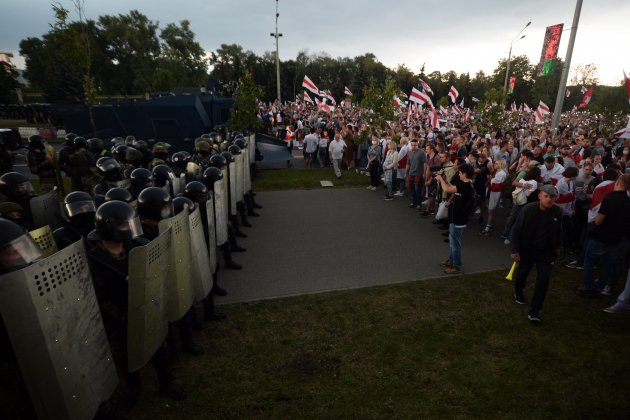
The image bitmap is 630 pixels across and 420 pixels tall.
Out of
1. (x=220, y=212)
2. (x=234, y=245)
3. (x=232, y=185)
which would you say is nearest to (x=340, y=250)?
(x=234, y=245)

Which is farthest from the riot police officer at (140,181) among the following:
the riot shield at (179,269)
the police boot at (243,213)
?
the police boot at (243,213)

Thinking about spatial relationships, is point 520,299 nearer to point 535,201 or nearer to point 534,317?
point 534,317

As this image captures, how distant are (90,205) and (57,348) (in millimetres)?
2177

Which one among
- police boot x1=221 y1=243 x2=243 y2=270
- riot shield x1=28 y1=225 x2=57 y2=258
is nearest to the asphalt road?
police boot x1=221 y1=243 x2=243 y2=270

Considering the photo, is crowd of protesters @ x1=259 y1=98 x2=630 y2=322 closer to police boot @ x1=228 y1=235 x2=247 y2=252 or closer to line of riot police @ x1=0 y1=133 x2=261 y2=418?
police boot @ x1=228 y1=235 x2=247 y2=252

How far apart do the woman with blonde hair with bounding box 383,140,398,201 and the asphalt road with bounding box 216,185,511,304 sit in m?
0.50

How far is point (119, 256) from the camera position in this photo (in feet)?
10.8

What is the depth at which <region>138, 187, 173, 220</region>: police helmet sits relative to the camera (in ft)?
12.8

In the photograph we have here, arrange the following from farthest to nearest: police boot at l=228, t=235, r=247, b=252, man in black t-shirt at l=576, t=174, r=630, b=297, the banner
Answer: the banner
police boot at l=228, t=235, r=247, b=252
man in black t-shirt at l=576, t=174, r=630, b=297

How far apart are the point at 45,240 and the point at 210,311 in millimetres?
2249

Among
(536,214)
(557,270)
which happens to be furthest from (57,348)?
(557,270)

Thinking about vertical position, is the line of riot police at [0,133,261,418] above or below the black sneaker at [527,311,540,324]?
above

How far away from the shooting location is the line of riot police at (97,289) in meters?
2.21

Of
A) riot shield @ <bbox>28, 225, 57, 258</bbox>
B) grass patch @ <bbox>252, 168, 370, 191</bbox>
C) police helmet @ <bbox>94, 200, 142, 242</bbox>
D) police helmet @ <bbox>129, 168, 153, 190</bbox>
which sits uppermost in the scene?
police helmet @ <bbox>94, 200, 142, 242</bbox>
